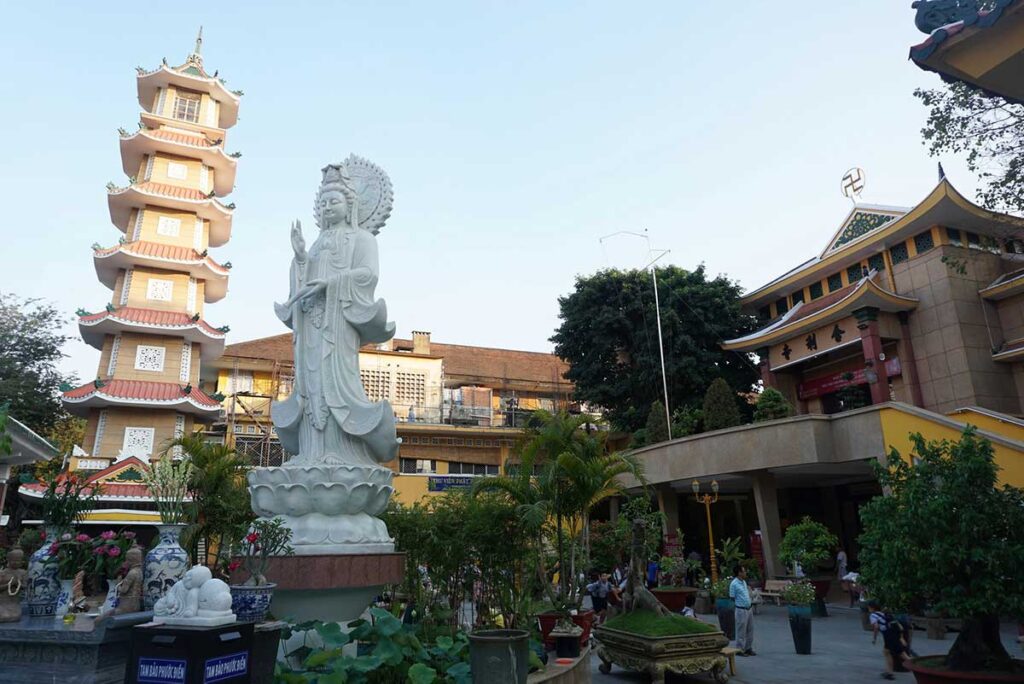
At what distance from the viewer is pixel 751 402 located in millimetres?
25453

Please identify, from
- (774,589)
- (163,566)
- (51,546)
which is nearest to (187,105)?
(51,546)

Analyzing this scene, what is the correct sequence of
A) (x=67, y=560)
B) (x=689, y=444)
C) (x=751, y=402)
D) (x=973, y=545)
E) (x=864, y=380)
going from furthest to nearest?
(x=751, y=402), (x=864, y=380), (x=689, y=444), (x=973, y=545), (x=67, y=560)

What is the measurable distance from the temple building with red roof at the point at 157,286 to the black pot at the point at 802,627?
15.6 m

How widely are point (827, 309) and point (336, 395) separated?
52.3ft

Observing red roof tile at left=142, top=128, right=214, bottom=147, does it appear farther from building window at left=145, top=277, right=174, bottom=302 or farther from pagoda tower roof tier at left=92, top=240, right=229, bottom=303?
building window at left=145, top=277, right=174, bottom=302

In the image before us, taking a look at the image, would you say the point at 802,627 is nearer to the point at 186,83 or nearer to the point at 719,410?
the point at 719,410

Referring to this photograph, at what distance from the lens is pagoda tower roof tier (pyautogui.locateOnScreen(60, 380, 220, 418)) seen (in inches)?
739

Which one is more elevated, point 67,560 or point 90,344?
point 90,344

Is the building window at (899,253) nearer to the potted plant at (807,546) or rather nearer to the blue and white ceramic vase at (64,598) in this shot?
the potted plant at (807,546)

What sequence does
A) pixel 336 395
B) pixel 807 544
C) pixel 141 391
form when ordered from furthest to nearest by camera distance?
pixel 141 391, pixel 807 544, pixel 336 395

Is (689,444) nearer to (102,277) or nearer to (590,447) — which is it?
(590,447)

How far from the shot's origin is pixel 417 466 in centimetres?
2639

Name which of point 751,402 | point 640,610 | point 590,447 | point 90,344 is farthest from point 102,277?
point 751,402

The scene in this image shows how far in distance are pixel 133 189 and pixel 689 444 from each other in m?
19.2
